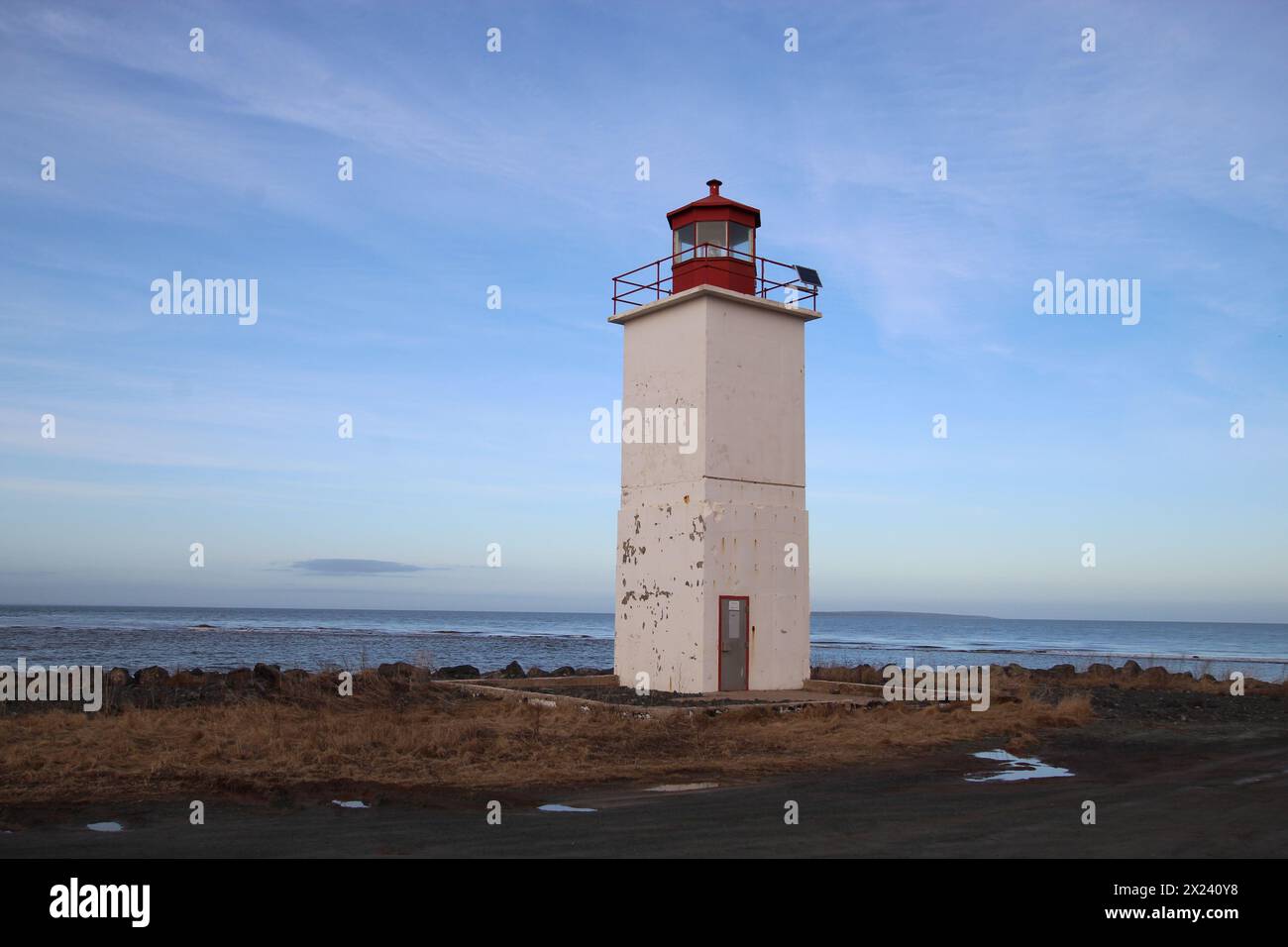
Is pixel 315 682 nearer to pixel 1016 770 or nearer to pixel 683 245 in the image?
pixel 683 245

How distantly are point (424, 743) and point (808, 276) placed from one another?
11.8 metres

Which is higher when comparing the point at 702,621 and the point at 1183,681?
the point at 702,621

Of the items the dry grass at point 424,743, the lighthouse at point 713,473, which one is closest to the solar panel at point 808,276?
the lighthouse at point 713,473

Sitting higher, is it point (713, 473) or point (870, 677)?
point (713, 473)

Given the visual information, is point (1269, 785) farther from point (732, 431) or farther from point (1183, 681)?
point (1183, 681)

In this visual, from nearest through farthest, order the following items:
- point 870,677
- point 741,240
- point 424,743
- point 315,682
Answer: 1. point 424,743
2. point 315,682
3. point 741,240
4. point 870,677

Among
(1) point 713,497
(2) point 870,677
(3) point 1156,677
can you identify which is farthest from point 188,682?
(3) point 1156,677

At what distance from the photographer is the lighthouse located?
18719 mm

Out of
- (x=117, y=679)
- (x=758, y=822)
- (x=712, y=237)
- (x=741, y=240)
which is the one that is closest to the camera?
(x=758, y=822)

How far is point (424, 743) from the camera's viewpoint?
12.6 meters

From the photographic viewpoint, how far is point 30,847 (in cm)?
728
